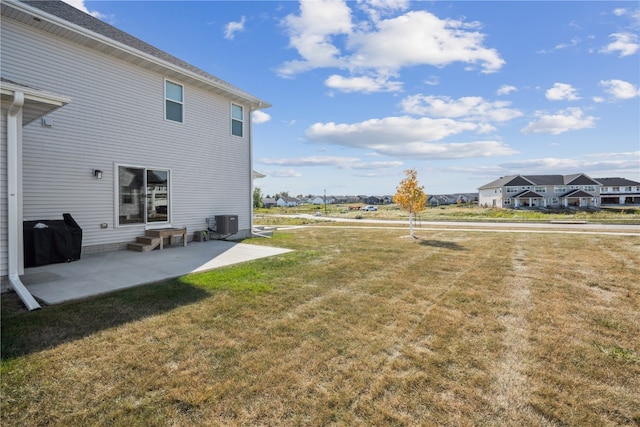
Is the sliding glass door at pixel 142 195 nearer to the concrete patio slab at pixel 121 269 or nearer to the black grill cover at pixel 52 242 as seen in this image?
the concrete patio slab at pixel 121 269

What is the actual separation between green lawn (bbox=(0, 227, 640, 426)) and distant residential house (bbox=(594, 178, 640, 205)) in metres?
76.9

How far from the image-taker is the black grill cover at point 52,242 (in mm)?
5992

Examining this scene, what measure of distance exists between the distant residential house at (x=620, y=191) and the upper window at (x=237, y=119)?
3017 inches

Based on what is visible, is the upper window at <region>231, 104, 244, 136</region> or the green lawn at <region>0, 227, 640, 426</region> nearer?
the green lawn at <region>0, 227, 640, 426</region>

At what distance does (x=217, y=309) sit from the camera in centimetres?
402

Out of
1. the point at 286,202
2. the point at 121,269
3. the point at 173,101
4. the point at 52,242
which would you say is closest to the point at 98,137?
the point at 173,101

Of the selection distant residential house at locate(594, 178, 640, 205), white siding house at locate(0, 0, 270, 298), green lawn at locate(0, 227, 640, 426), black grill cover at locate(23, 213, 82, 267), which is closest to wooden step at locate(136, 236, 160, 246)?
white siding house at locate(0, 0, 270, 298)

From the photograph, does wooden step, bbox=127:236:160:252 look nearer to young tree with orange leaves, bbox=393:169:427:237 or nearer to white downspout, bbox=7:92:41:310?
white downspout, bbox=7:92:41:310

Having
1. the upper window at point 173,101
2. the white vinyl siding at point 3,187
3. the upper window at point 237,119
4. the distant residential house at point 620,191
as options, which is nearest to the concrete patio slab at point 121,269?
Result: the white vinyl siding at point 3,187

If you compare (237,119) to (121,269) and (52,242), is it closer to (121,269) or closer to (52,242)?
(52,242)

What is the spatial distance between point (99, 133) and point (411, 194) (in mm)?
10344

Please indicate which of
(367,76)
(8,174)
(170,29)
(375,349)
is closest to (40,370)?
(375,349)

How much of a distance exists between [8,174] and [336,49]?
41.6ft

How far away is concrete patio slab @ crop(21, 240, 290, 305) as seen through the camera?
15.4ft
